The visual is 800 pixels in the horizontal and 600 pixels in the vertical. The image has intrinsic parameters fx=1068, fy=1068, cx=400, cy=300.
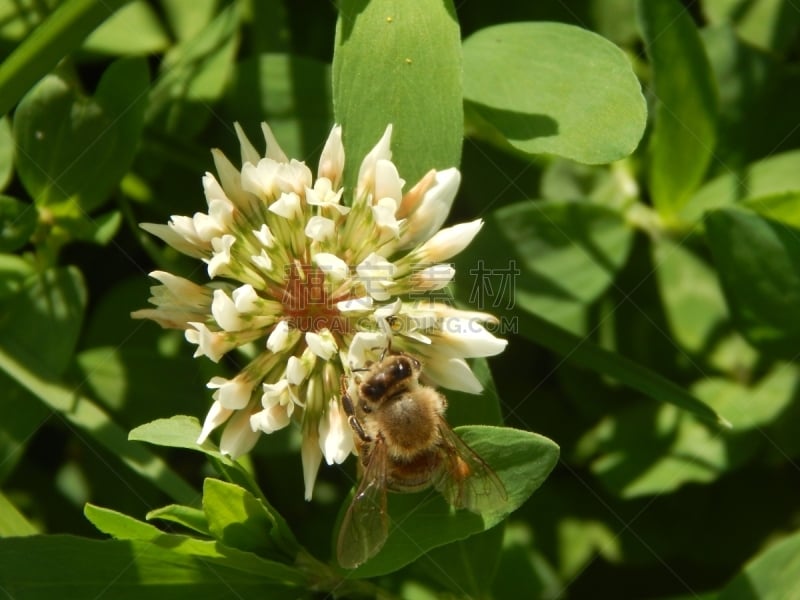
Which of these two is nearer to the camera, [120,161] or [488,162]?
[120,161]

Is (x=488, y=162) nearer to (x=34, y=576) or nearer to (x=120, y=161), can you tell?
(x=120, y=161)

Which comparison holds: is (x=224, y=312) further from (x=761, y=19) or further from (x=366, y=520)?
(x=761, y=19)

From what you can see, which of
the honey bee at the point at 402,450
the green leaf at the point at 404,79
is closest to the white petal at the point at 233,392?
the honey bee at the point at 402,450

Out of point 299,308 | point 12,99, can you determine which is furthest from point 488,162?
point 12,99

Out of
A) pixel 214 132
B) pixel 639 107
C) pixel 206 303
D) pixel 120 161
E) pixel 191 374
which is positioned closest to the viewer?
pixel 206 303

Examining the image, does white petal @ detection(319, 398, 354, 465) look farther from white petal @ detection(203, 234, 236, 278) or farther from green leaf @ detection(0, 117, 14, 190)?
green leaf @ detection(0, 117, 14, 190)

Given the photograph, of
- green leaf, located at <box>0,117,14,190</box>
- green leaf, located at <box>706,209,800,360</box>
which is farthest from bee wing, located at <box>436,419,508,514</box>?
green leaf, located at <box>0,117,14,190</box>

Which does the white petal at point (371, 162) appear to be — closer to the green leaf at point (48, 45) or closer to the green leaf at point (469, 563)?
the green leaf at point (48, 45)
